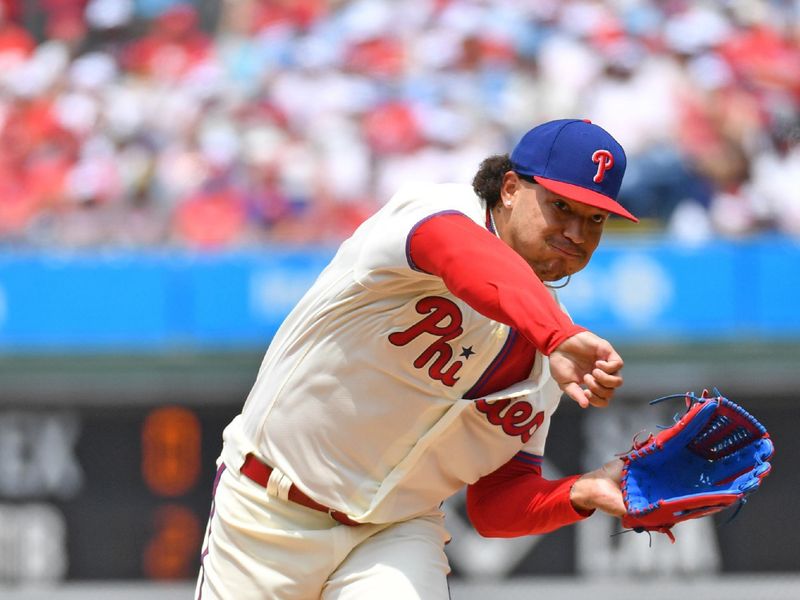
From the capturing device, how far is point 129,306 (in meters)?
6.57

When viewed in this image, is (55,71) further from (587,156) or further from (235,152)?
(587,156)

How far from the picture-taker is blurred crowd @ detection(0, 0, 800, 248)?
23.6ft

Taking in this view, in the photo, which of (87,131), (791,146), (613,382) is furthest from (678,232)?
(613,382)

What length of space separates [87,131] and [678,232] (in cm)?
357

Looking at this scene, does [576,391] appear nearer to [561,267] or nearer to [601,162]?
[561,267]

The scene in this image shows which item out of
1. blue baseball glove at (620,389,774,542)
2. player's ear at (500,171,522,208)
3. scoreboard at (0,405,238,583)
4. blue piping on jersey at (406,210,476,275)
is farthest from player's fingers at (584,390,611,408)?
scoreboard at (0,405,238,583)

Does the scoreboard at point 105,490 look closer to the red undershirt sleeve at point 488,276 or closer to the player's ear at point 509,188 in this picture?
the player's ear at point 509,188

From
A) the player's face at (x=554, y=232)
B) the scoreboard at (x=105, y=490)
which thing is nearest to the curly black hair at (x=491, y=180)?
the player's face at (x=554, y=232)

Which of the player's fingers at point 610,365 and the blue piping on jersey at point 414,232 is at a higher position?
the blue piping on jersey at point 414,232

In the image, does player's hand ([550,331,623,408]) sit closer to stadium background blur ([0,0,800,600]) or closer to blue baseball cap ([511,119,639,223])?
blue baseball cap ([511,119,639,223])

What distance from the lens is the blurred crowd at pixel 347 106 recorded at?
7.18 metres

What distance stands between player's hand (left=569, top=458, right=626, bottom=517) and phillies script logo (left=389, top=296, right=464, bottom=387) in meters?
0.36

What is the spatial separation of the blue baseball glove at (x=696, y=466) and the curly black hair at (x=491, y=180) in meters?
0.61

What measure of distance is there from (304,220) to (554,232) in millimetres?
4612
